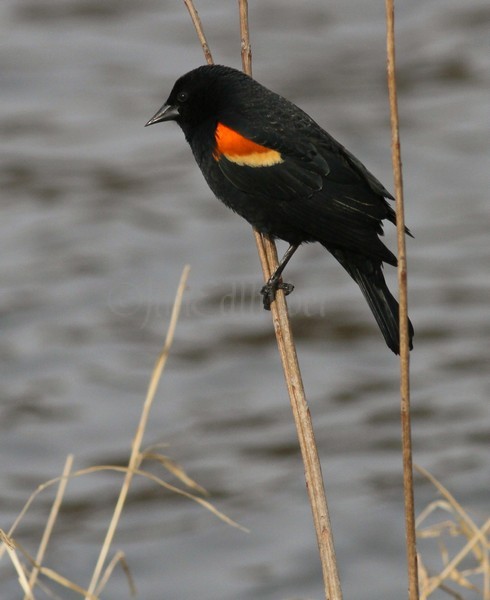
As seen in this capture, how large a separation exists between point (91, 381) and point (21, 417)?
465 mm

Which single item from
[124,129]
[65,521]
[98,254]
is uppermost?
[124,129]

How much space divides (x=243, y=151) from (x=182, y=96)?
426 millimetres

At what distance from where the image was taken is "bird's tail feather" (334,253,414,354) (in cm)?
→ 366

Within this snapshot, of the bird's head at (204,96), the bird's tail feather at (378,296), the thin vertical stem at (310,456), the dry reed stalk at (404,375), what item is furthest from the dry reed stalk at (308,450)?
the bird's head at (204,96)

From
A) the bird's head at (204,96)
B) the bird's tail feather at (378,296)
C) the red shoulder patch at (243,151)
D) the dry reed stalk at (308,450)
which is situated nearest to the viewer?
the dry reed stalk at (308,450)

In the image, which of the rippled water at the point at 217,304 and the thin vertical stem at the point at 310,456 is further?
the rippled water at the point at 217,304

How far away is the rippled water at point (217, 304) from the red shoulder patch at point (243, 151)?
191 centimetres

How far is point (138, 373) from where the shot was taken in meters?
6.61

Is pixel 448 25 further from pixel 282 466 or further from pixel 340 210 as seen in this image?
pixel 340 210

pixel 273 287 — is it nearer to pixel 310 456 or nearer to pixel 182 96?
pixel 310 456

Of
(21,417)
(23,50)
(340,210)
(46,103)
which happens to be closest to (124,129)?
(46,103)

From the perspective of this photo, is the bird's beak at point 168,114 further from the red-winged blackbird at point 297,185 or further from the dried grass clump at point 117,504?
the dried grass clump at point 117,504

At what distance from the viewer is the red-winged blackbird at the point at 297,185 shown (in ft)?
12.3

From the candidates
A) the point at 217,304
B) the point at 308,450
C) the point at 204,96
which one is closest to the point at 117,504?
the point at 308,450
